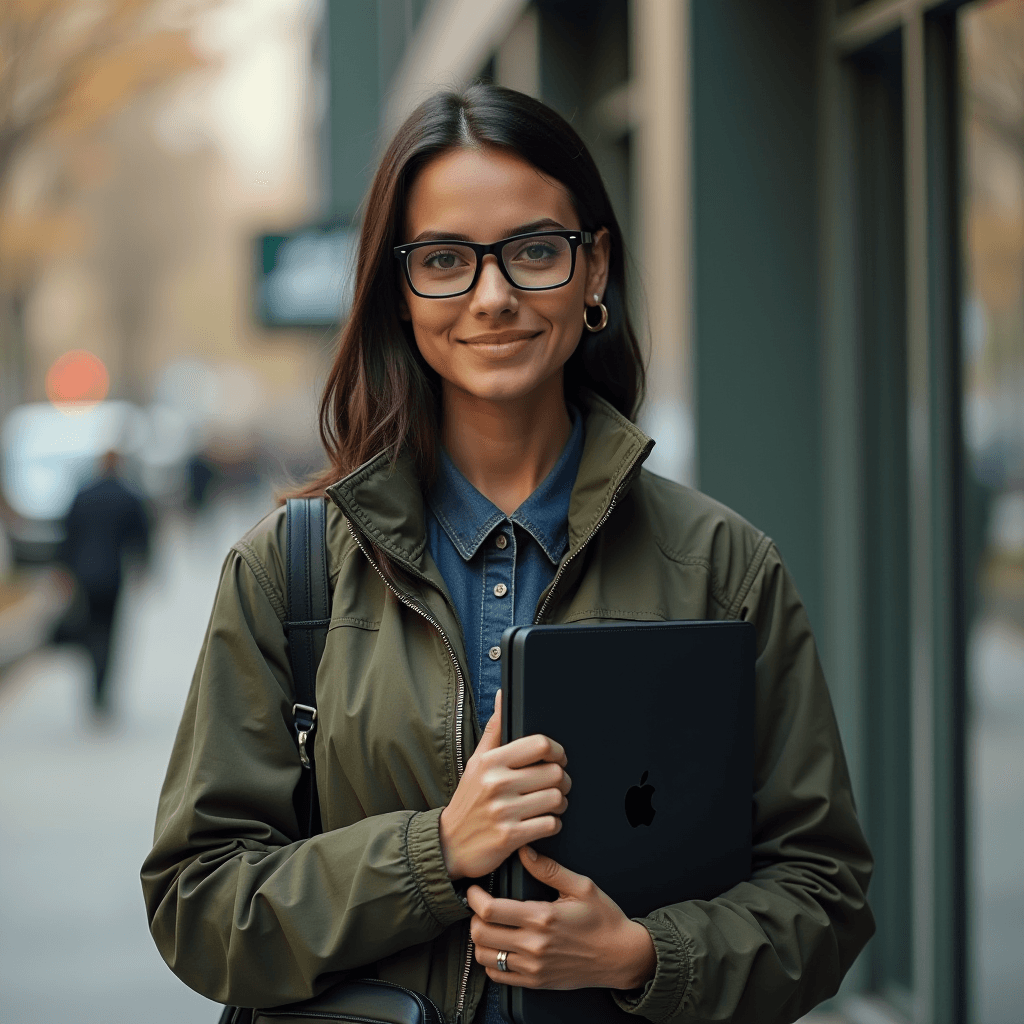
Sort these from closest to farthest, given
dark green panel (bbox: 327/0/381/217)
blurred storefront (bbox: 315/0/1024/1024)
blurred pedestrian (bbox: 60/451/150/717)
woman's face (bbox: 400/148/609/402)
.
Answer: woman's face (bbox: 400/148/609/402) < blurred storefront (bbox: 315/0/1024/1024) < blurred pedestrian (bbox: 60/451/150/717) < dark green panel (bbox: 327/0/381/217)

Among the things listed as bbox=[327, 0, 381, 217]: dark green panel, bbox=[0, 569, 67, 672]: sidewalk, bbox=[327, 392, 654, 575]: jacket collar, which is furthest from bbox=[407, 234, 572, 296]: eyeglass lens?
bbox=[327, 0, 381, 217]: dark green panel

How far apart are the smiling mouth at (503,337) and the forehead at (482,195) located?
0.45 ft

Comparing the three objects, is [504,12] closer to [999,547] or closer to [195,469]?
[999,547]

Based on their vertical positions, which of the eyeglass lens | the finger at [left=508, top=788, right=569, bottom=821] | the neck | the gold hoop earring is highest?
the eyeglass lens

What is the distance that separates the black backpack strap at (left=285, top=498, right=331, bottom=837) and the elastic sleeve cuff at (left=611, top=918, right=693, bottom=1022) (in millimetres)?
517

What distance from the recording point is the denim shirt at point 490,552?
202 cm

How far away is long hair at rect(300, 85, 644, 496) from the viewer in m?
2.02

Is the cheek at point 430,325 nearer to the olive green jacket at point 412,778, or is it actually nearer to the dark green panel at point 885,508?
the olive green jacket at point 412,778

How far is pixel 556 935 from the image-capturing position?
1750mm

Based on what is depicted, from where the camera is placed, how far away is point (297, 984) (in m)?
1.87

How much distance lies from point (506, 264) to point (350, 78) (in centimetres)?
2030

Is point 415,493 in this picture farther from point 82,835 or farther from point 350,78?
point 350,78

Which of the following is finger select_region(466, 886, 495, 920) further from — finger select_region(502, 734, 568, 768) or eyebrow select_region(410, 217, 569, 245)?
eyebrow select_region(410, 217, 569, 245)

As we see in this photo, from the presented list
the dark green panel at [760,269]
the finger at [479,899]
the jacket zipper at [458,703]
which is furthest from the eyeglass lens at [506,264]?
the dark green panel at [760,269]
